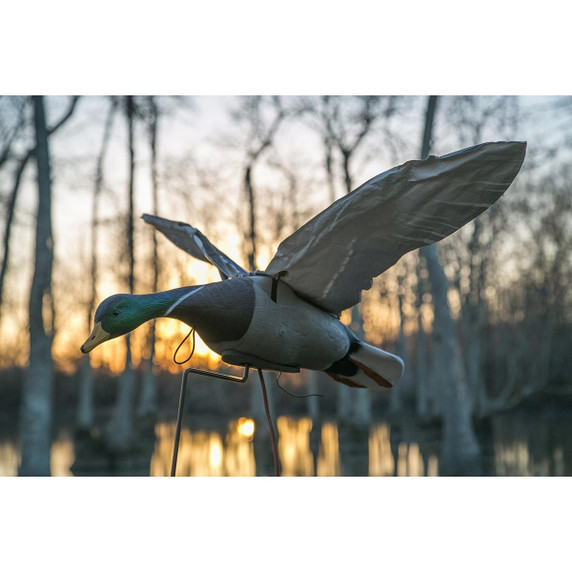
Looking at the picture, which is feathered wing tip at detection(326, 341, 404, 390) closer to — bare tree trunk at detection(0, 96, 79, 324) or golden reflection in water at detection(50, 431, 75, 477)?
golden reflection in water at detection(50, 431, 75, 477)

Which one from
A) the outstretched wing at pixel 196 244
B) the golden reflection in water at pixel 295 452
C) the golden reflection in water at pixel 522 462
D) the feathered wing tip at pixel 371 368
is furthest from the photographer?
the golden reflection in water at pixel 295 452

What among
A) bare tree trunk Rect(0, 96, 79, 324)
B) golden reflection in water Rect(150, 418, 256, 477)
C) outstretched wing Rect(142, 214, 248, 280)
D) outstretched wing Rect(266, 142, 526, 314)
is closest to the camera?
outstretched wing Rect(266, 142, 526, 314)

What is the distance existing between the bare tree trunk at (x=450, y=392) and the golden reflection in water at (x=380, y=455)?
2.40ft

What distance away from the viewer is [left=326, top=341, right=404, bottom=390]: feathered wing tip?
258 centimetres

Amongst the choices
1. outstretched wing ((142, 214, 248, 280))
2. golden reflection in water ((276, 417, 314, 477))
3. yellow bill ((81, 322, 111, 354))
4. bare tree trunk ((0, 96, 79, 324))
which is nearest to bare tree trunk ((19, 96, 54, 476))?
bare tree trunk ((0, 96, 79, 324))

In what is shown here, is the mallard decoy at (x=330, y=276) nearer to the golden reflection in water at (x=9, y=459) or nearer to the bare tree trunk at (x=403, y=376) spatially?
the golden reflection in water at (x=9, y=459)

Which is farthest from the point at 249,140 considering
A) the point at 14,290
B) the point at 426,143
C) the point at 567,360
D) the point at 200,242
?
the point at 567,360

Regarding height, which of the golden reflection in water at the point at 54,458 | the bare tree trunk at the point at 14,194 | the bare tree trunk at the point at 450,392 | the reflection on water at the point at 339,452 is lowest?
the reflection on water at the point at 339,452

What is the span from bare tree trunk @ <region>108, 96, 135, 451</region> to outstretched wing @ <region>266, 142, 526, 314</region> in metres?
6.17

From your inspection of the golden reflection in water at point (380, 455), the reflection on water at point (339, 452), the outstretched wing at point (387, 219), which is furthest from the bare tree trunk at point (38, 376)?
the outstretched wing at point (387, 219)

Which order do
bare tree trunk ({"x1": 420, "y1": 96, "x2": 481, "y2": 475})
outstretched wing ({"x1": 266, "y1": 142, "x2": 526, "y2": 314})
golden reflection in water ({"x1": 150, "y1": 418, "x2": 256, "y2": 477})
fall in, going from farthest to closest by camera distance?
1. golden reflection in water ({"x1": 150, "y1": 418, "x2": 256, "y2": 477})
2. bare tree trunk ({"x1": 420, "y1": 96, "x2": 481, "y2": 475})
3. outstretched wing ({"x1": 266, "y1": 142, "x2": 526, "y2": 314})

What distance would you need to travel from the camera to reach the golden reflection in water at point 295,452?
707 cm

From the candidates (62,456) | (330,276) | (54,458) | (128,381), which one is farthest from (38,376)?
(330,276)

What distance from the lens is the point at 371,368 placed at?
8.53 feet
